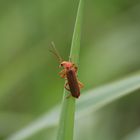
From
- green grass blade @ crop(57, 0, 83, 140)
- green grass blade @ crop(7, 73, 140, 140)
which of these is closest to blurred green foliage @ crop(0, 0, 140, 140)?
green grass blade @ crop(7, 73, 140, 140)

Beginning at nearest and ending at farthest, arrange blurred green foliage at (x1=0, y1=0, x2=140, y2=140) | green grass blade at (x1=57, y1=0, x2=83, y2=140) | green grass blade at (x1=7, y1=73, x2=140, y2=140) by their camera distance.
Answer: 1. green grass blade at (x1=57, y1=0, x2=83, y2=140)
2. green grass blade at (x1=7, y1=73, x2=140, y2=140)
3. blurred green foliage at (x1=0, y1=0, x2=140, y2=140)

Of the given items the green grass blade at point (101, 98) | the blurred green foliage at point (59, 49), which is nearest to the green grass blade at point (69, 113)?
the green grass blade at point (101, 98)

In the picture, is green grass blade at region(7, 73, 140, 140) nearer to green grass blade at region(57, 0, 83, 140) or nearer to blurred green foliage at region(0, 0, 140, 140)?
green grass blade at region(57, 0, 83, 140)

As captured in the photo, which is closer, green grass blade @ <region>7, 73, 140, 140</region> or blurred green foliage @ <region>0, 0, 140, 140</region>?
green grass blade @ <region>7, 73, 140, 140</region>

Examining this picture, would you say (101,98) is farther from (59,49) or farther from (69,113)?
(59,49)

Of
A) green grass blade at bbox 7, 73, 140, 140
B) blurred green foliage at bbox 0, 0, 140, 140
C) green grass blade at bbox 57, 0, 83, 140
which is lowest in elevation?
green grass blade at bbox 57, 0, 83, 140

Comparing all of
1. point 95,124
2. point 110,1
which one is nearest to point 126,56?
point 110,1

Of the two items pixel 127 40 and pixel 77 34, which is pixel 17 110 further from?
pixel 77 34

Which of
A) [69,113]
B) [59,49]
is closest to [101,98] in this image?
[69,113]

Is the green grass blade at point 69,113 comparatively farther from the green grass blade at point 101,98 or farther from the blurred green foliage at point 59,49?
the blurred green foliage at point 59,49

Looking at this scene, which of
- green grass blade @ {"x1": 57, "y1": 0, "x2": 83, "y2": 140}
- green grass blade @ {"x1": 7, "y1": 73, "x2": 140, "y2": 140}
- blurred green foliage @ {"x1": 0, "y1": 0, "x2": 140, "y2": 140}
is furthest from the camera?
blurred green foliage @ {"x1": 0, "y1": 0, "x2": 140, "y2": 140}
